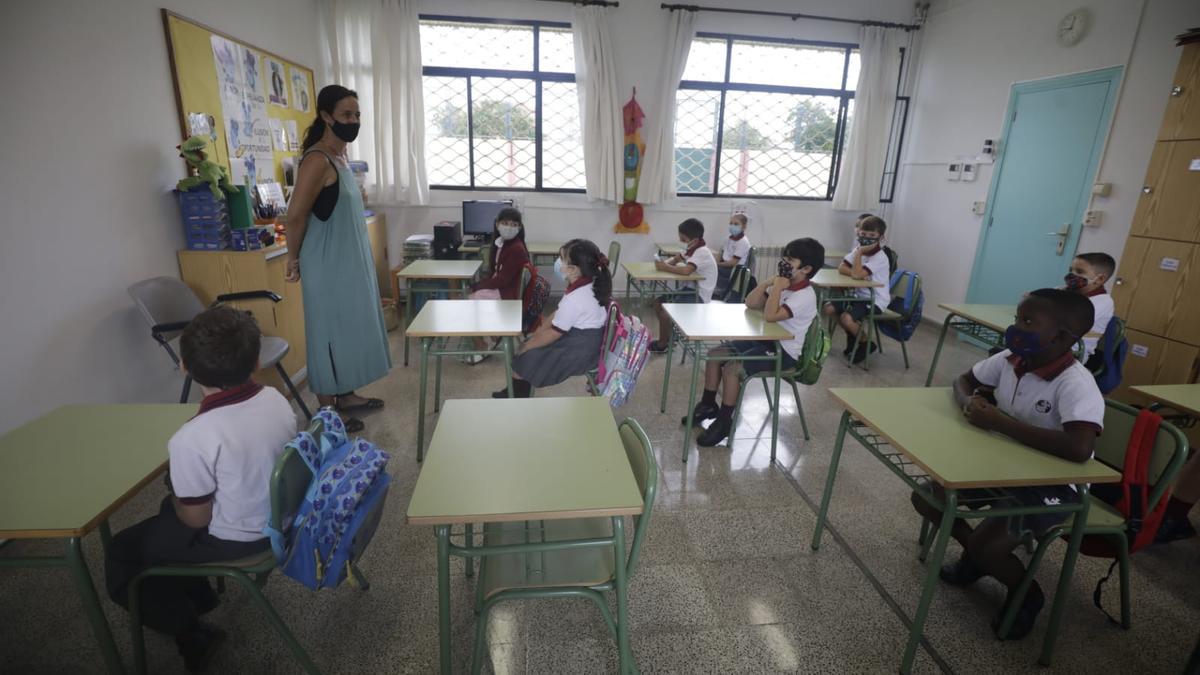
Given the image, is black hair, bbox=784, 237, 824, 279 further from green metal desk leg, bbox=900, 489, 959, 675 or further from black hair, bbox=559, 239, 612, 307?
green metal desk leg, bbox=900, 489, 959, 675

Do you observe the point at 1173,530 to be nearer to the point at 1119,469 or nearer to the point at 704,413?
the point at 1119,469

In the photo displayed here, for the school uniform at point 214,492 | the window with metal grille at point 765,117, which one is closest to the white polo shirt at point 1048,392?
the school uniform at point 214,492

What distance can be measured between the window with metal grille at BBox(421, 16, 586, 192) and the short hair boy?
9.75ft

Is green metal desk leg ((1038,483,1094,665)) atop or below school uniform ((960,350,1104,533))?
below

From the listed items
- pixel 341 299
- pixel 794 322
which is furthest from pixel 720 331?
pixel 341 299

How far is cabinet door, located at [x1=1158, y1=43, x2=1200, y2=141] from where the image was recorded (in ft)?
10.2

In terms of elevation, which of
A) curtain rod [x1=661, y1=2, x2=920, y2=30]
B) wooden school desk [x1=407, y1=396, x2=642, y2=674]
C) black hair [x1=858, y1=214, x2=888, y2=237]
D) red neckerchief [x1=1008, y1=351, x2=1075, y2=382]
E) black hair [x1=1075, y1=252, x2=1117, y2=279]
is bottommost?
wooden school desk [x1=407, y1=396, x2=642, y2=674]

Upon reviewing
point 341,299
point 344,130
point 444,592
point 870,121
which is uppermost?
point 870,121

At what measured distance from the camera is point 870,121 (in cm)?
594

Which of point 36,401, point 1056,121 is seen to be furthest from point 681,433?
point 1056,121

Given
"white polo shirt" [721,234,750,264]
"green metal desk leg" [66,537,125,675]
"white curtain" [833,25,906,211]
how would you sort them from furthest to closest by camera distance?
"white curtain" [833,25,906,211] → "white polo shirt" [721,234,750,264] → "green metal desk leg" [66,537,125,675]

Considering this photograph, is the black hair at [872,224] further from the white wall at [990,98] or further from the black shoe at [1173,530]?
the black shoe at [1173,530]

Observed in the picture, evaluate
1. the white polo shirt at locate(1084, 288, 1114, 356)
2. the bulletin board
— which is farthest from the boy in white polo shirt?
the white polo shirt at locate(1084, 288, 1114, 356)

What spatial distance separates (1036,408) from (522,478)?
5.21ft
